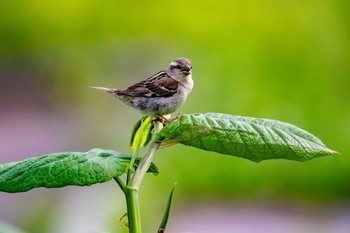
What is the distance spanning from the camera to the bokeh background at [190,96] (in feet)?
15.8

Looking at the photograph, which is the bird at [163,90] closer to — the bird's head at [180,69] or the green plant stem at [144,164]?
the bird's head at [180,69]

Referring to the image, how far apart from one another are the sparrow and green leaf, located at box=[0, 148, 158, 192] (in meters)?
1.24

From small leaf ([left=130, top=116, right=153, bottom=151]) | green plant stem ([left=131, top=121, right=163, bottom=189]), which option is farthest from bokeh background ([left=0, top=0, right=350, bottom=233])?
→ green plant stem ([left=131, top=121, right=163, bottom=189])

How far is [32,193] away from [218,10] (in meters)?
2.85

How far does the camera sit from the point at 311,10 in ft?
22.7

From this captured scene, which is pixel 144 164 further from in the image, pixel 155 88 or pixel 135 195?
pixel 155 88

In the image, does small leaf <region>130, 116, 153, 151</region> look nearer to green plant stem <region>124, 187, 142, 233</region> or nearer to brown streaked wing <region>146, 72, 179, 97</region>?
green plant stem <region>124, 187, 142, 233</region>

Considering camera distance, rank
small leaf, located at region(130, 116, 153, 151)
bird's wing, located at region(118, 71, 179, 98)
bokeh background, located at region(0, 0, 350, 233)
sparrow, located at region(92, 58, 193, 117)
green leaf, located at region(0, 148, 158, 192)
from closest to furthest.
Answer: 1. green leaf, located at region(0, 148, 158, 192)
2. small leaf, located at region(130, 116, 153, 151)
3. sparrow, located at region(92, 58, 193, 117)
4. bird's wing, located at region(118, 71, 179, 98)
5. bokeh background, located at region(0, 0, 350, 233)

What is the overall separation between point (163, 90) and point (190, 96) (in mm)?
2768

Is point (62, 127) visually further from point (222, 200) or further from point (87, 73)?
point (222, 200)

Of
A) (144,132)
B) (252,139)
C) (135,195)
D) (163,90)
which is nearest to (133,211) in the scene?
(135,195)

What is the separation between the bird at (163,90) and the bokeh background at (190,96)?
1125 millimetres

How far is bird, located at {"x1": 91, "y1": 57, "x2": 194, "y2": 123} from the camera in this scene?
242 cm

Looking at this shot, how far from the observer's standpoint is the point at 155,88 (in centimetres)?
262
